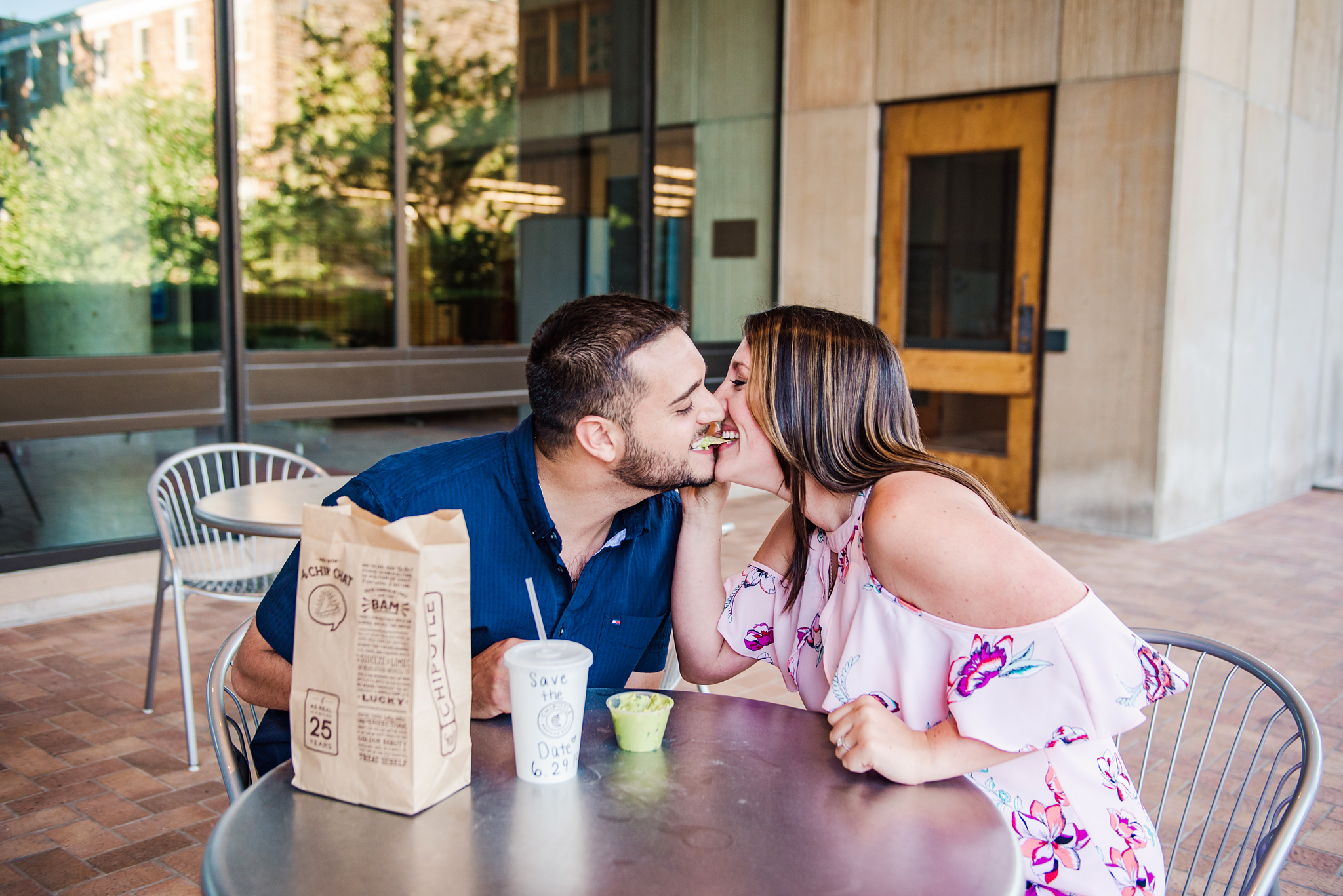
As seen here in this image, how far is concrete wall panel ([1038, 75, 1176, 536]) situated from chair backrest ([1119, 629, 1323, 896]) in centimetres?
219

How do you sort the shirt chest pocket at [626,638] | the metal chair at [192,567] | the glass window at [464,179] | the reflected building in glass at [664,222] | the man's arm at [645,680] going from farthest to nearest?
1. the glass window at [464,179]
2. the reflected building in glass at [664,222]
3. the metal chair at [192,567]
4. the man's arm at [645,680]
5. the shirt chest pocket at [626,638]

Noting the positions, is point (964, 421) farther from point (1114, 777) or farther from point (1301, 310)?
point (1114, 777)

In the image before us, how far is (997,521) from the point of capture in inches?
58.7

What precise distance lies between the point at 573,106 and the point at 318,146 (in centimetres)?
189

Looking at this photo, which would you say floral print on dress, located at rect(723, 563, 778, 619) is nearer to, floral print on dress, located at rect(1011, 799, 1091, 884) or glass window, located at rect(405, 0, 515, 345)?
floral print on dress, located at rect(1011, 799, 1091, 884)

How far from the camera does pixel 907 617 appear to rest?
1.51m

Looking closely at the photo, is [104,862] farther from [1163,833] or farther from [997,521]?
[1163,833]

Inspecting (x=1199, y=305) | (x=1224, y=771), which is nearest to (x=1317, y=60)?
(x=1199, y=305)

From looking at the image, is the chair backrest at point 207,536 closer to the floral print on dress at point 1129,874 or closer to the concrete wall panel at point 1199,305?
the floral print on dress at point 1129,874

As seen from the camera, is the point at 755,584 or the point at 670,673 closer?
the point at 755,584

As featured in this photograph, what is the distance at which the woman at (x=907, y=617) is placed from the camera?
1.39 meters

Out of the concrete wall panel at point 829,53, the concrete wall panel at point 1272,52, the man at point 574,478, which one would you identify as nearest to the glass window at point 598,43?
the concrete wall panel at point 829,53

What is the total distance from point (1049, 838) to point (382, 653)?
926mm

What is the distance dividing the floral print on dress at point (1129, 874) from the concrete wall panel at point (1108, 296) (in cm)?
533
